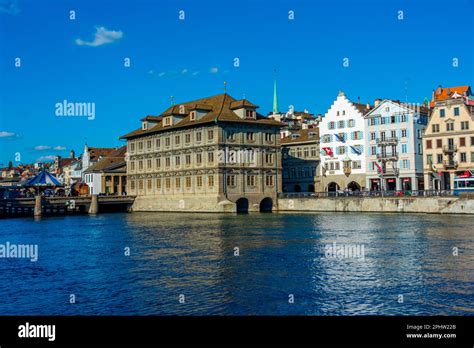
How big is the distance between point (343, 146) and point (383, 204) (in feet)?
77.4

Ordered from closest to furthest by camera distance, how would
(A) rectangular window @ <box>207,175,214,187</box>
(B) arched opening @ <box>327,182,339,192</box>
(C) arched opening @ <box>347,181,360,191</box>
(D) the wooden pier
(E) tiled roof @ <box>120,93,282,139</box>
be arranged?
1. (A) rectangular window @ <box>207,175,214,187</box>
2. (E) tiled roof @ <box>120,93,282,139</box>
3. (D) the wooden pier
4. (C) arched opening @ <box>347,181,360,191</box>
5. (B) arched opening @ <box>327,182,339,192</box>

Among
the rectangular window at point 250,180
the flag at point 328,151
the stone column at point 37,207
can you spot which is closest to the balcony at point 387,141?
the flag at point 328,151

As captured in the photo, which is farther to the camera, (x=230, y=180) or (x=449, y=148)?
(x=230, y=180)

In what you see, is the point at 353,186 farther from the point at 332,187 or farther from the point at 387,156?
the point at 387,156

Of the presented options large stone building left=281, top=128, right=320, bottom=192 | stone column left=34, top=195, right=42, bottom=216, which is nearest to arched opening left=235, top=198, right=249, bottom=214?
large stone building left=281, top=128, right=320, bottom=192

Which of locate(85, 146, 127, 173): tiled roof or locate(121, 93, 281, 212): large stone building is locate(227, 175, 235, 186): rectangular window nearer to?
locate(121, 93, 281, 212): large stone building

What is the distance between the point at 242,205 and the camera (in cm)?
8100

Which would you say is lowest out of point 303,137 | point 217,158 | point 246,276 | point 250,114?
point 246,276

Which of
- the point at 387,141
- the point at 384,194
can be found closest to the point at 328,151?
the point at 387,141

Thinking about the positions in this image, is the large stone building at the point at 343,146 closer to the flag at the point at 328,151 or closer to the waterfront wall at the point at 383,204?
the flag at the point at 328,151

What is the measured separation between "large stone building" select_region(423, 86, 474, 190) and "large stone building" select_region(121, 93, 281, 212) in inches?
802

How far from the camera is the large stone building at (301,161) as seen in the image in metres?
95.8

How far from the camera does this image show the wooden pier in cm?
8206

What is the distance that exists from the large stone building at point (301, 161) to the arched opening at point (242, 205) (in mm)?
18489
